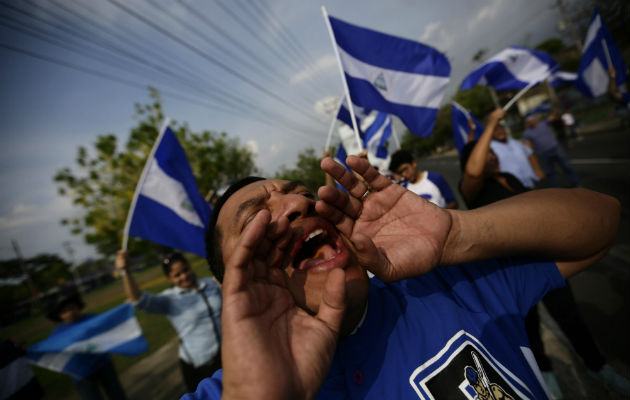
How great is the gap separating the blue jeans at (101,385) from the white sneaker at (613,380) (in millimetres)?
5703

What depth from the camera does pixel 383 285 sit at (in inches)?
58.8

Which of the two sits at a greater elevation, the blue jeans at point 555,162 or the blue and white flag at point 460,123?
the blue and white flag at point 460,123

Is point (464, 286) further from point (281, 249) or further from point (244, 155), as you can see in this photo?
point (244, 155)

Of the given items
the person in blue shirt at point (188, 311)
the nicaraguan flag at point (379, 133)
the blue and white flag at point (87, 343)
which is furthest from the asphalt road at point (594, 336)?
the nicaraguan flag at point (379, 133)

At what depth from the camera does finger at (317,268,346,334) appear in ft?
3.45

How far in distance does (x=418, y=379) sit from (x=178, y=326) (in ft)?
11.0

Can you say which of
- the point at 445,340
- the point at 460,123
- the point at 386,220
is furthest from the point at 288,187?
the point at 460,123

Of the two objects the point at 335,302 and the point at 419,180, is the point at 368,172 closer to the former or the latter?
the point at 335,302

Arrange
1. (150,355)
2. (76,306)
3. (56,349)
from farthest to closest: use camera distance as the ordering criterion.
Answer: (150,355)
(76,306)
(56,349)

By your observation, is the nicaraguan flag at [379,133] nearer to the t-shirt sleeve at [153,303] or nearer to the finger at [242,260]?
the t-shirt sleeve at [153,303]

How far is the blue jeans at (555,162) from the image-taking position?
6.29m

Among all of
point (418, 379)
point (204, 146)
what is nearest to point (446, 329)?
point (418, 379)

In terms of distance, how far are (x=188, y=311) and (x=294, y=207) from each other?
292 cm

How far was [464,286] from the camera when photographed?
1.44 metres
